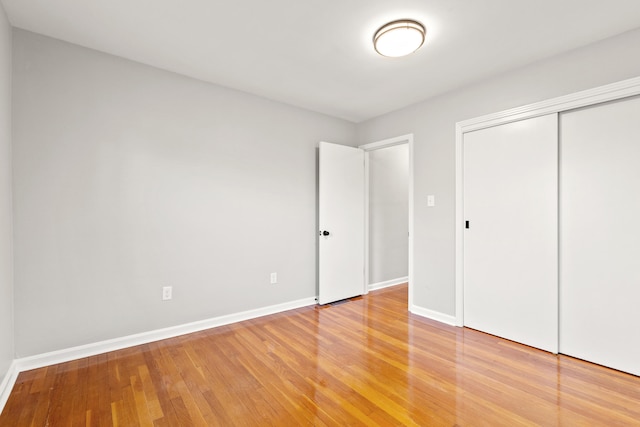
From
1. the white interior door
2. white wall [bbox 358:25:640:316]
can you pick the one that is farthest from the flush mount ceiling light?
the white interior door

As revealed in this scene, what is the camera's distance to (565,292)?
7.63ft

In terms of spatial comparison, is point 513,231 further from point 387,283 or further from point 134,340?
point 134,340

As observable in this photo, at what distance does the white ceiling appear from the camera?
1.81 metres

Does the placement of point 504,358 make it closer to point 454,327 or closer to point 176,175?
point 454,327

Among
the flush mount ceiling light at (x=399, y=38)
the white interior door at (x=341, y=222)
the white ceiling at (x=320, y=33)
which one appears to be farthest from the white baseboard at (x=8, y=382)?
the flush mount ceiling light at (x=399, y=38)

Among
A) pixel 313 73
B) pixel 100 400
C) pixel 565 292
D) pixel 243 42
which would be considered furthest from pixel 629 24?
pixel 100 400

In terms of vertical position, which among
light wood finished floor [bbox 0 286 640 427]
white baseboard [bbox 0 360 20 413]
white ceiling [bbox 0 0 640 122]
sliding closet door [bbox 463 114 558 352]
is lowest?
light wood finished floor [bbox 0 286 640 427]

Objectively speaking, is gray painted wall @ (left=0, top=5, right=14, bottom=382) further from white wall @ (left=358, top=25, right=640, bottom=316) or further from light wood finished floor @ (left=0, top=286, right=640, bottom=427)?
white wall @ (left=358, top=25, right=640, bottom=316)

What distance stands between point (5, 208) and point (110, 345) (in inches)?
49.7

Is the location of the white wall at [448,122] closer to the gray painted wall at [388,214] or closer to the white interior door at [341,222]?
the white interior door at [341,222]

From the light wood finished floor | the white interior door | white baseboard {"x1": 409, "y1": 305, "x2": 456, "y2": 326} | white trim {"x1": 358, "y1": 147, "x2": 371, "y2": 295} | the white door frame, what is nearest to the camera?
the light wood finished floor

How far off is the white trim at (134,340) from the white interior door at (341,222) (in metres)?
0.67

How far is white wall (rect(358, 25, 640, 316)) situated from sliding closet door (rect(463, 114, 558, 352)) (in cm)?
18

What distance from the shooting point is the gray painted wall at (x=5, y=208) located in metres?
1.79
